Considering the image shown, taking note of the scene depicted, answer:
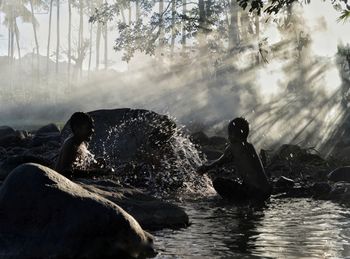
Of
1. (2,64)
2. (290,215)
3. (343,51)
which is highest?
(2,64)

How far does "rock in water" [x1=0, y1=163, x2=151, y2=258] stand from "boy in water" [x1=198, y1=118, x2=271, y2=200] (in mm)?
3143

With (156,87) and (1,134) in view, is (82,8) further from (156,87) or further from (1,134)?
(1,134)

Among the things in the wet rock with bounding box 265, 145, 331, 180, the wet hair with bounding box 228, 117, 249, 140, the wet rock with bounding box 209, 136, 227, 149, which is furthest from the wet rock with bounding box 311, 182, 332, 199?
the wet rock with bounding box 209, 136, 227, 149

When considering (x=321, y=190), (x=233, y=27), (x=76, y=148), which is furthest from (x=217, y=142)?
(x=233, y=27)

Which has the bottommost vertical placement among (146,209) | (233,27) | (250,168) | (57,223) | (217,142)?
(146,209)

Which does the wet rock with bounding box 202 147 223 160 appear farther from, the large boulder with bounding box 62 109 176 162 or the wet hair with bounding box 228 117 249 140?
the wet hair with bounding box 228 117 249 140

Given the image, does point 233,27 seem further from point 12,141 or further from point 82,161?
point 82,161

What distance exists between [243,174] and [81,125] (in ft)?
7.63

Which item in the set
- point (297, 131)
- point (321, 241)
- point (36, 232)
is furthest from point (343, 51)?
point (36, 232)

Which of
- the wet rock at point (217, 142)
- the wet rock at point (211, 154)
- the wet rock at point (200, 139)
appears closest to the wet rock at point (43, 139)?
the wet rock at point (200, 139)

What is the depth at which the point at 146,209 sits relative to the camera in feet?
18.8

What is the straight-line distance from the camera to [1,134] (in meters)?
20.1

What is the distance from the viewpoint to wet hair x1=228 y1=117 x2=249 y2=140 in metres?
7.70

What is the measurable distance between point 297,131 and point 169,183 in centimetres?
1596
